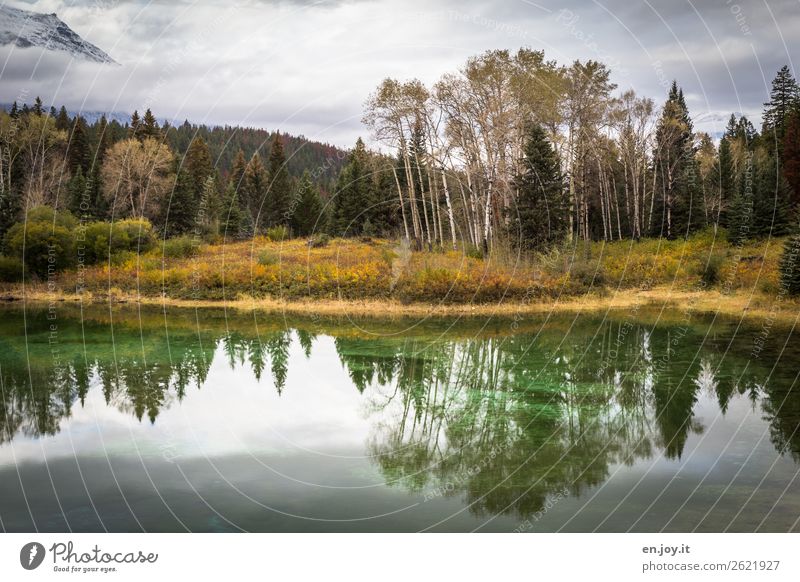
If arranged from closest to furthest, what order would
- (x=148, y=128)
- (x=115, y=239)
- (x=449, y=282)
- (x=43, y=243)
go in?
1. (x=449, y=282)
2. (x=43, y=243)
3. (x=115, y=239)
4. (x=148, y=128)

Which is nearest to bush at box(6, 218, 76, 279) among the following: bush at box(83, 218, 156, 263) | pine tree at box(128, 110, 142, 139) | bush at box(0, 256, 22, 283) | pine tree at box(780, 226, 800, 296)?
bush at box(0, 256, 22, 283)

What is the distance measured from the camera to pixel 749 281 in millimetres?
23172

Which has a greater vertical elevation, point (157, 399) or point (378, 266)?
point (378, 266)

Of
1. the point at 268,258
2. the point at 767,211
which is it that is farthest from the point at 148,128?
the point at 767,211

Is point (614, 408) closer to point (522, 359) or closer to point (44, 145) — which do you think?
point (522, 359)

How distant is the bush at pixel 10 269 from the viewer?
25438 mm

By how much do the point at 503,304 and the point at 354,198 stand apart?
21.4m

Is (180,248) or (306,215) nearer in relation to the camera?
(180,248)

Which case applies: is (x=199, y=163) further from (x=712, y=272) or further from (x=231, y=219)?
(x=712, y=272)

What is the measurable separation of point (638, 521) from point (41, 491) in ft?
20.1

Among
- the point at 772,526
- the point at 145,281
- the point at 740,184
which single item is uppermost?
the point at 740,184

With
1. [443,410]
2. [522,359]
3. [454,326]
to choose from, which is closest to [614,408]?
[443,410]

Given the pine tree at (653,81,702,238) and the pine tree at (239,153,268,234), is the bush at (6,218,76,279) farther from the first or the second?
the pine tree at (653,81,702,238)

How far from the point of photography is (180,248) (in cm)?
3102
